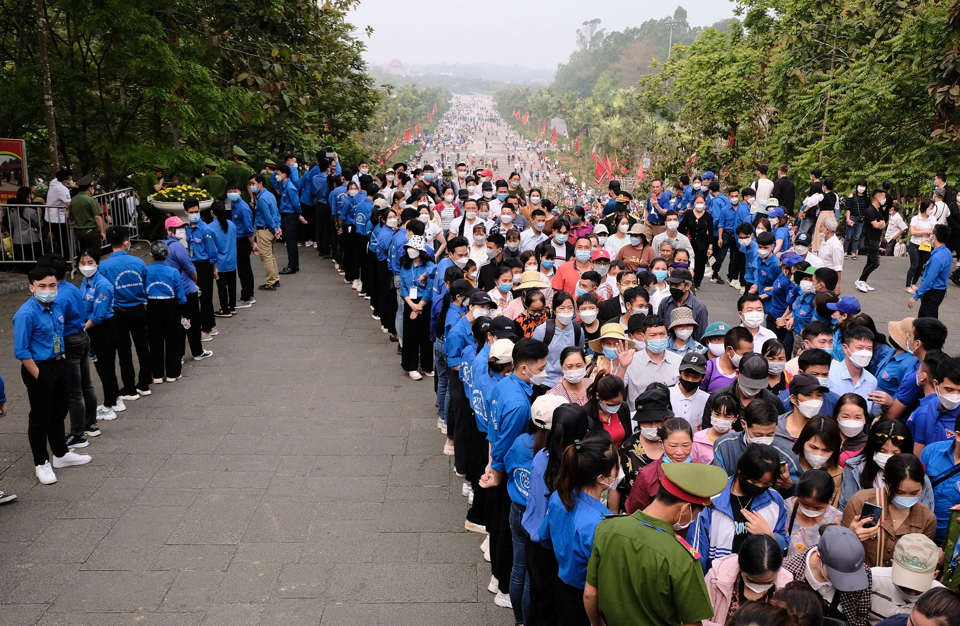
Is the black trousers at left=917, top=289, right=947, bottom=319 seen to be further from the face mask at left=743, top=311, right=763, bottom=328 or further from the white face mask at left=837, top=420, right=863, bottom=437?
the white face mask at left=837, top=420, right=863, bottom=437

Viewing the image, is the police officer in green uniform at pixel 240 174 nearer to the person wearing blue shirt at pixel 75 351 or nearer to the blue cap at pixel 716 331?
the person wearing blue shirt at pixel 75 351

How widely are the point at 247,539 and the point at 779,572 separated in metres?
3.96

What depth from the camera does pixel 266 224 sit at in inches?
483

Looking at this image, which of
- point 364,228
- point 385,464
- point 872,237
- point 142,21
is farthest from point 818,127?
point 385,464

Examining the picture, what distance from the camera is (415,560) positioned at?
225 inches

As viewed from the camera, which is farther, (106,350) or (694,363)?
(106,350)

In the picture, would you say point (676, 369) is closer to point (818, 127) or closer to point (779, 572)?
point (779, 572)

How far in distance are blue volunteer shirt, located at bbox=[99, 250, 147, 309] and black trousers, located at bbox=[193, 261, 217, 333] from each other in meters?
1.99

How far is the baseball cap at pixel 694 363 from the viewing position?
17.1 feet

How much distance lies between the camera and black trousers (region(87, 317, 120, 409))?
7.71 meters

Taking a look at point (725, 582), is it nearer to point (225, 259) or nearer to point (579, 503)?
point (579, 503)

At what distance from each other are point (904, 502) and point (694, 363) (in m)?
1.57

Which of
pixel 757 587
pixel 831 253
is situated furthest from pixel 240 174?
pixel 757 587

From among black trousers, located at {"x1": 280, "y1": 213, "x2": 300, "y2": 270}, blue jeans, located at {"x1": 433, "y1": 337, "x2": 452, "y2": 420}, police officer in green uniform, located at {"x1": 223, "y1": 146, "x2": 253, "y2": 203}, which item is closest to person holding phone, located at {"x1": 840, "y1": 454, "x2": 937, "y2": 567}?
blue jeans, located at {"x1": 433, "y1": 337, "x2": 452, "y2": 420}
